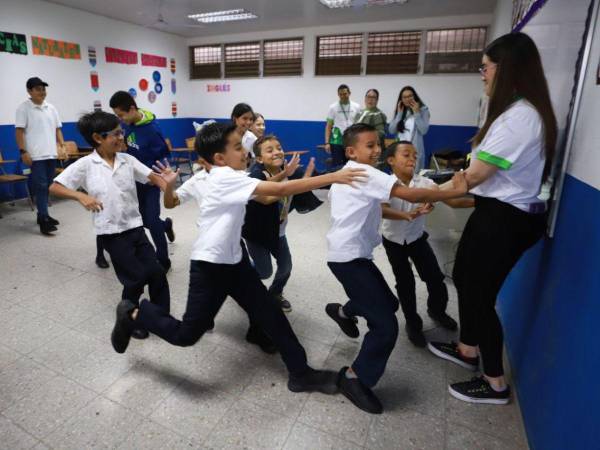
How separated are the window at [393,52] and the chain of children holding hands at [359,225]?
17.9 ft

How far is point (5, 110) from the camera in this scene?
5375 millimetres

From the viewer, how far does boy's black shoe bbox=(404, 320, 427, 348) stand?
2191 millimetres

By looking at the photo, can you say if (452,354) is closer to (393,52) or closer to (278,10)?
(278,10)

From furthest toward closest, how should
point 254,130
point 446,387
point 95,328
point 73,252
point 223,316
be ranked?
point 73,252, point 254,130, point 223,316, point 95,328, point 446,387

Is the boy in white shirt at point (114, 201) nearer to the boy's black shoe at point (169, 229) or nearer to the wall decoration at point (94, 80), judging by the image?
the boy's black shoe at point (169, 229)

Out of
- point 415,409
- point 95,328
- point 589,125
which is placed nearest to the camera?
point 589,125

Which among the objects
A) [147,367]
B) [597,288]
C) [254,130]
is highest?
[254,130]

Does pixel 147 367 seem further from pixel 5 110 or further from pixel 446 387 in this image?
pixel 5 110

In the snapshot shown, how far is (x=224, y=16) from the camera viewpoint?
21.9 feet

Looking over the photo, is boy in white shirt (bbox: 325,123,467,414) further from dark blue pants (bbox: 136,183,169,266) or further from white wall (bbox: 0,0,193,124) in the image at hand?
white wall (bbox: 0,0,193,124)

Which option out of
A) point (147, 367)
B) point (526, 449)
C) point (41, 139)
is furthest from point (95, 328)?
point (41, 139)

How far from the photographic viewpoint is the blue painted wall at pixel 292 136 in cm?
551

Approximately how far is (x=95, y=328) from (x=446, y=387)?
6.83 ft

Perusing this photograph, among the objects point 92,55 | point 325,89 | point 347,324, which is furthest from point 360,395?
point 92,55
